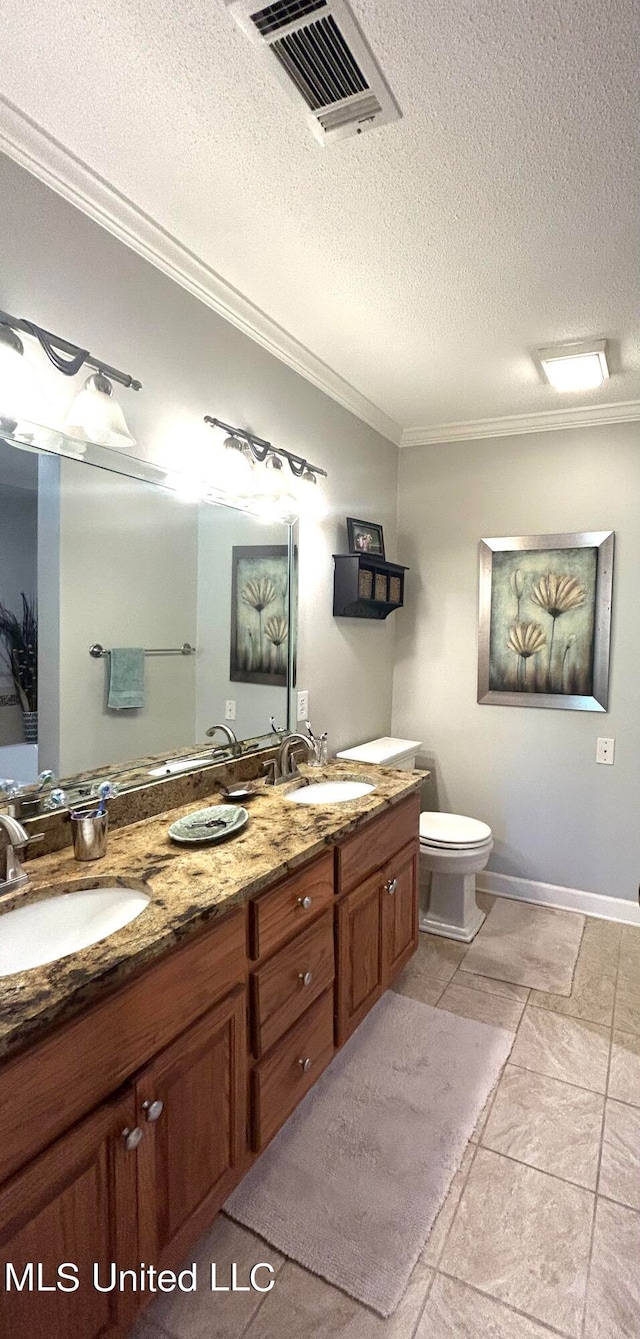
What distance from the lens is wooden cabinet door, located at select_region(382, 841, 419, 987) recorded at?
208 centimetres

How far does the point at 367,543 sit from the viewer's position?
283cm

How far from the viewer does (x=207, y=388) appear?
1.94m

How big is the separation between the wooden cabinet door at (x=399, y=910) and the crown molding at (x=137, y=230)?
1907 mm

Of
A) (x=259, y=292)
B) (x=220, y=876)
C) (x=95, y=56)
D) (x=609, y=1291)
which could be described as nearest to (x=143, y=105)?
(x=95, y=56)

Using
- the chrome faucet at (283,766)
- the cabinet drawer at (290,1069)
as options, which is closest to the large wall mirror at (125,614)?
the chrome faucet at (283,766)

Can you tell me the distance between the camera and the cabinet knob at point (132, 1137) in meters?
1.04

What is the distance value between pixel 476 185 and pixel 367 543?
58.5 inches

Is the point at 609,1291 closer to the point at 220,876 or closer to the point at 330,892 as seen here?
the point at 330,892

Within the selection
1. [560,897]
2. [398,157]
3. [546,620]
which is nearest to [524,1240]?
[560,897]

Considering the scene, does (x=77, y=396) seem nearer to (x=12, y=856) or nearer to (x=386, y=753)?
(x=12, y=856)

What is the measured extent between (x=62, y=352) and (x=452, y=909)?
8.53ft

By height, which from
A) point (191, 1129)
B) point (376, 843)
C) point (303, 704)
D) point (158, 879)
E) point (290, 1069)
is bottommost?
point (290, 1069)

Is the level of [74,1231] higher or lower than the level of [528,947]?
higher

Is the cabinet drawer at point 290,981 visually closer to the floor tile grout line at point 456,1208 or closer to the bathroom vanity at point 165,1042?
the bathroom vanity at point 165,1042
